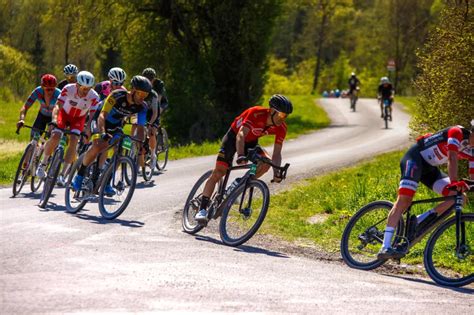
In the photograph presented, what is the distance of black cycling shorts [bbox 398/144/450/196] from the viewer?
9914 mm

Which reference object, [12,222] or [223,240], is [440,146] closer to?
[223,240]

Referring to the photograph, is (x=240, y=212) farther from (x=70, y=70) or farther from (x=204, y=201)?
(x=70, y=70)

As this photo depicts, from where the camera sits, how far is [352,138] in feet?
109

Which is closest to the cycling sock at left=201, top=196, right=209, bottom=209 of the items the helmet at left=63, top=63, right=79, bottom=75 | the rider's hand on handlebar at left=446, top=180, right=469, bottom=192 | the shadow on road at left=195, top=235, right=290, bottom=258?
the shadow on road at left=195, top=235, right=290, bottom=258

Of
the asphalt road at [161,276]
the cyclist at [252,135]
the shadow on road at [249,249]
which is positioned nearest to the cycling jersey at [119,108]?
the asphalt road at [161,276]

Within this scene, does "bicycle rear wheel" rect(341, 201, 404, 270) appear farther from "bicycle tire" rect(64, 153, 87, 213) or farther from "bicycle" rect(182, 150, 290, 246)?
"bicycle tire" rect(64, 153, 87, 213)

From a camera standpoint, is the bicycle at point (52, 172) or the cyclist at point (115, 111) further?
the bicycle at point (52, 172)

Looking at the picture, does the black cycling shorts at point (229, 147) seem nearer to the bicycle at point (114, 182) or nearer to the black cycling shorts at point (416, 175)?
the bicycle at point (114, 182)

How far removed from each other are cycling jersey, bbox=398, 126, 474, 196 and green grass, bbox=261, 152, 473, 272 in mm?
1468

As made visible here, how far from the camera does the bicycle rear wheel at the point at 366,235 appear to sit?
1027 centimetres

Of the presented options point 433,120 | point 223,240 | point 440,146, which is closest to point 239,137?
point 223,240

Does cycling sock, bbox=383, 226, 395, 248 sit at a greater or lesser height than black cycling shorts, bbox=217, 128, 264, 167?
lesser

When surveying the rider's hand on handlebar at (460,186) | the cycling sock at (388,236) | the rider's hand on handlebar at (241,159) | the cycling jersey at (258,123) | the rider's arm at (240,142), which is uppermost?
Answer: the cycling jersey at (258,123)

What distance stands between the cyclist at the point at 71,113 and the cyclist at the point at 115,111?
0.86 m
